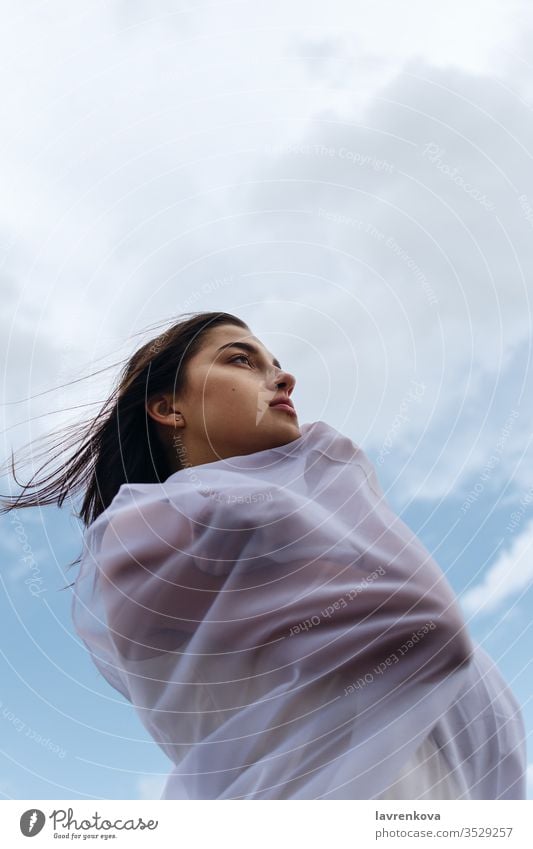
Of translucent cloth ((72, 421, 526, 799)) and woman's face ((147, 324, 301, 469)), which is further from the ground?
woman's face ((147, 324, 301, 469))

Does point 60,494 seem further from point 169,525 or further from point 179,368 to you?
point 169,525

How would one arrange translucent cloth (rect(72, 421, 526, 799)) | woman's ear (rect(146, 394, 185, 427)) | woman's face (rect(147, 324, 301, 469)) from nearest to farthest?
translucent cloth (rect(72, 421, 526, 799)) < woman's face (rect(147, 324, 301, 469)) < woman's ear (rect(146, 394, 185, 427))

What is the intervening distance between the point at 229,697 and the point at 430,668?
1.61 ft

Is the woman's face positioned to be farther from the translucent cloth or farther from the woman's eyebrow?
the translucent cloth

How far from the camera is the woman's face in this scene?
2.45m

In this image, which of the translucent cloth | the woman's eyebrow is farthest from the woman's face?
the translucent cloth

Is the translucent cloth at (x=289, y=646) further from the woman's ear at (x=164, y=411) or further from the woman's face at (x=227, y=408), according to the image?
the woman's ear at (x=164, y=411)

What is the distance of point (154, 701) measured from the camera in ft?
7.25

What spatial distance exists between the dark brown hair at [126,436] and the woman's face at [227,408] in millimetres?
60

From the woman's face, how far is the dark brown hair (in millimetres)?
60

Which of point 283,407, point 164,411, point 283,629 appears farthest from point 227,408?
point 283,629

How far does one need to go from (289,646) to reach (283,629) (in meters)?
0.04
